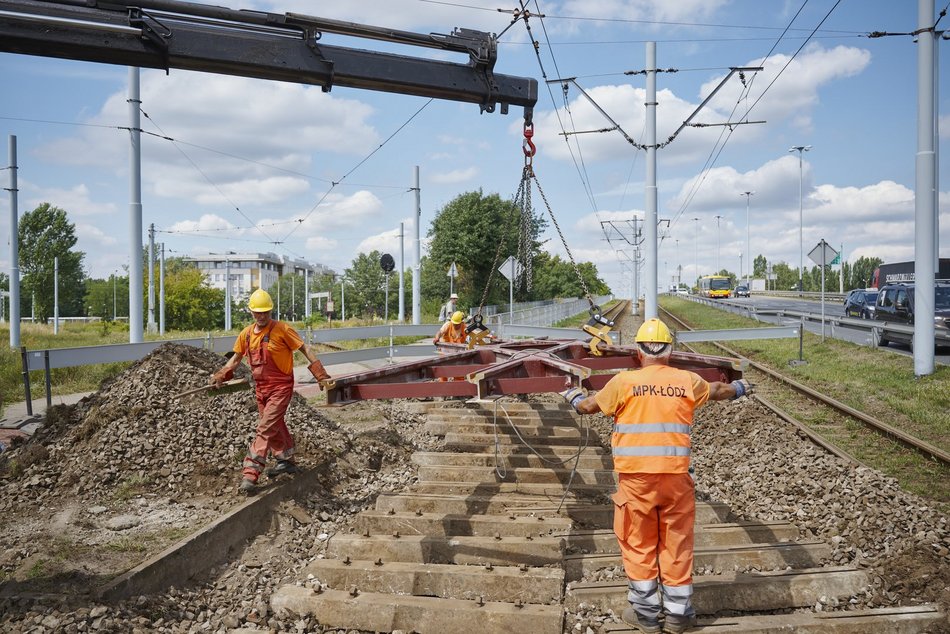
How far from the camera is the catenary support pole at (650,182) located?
13789mm

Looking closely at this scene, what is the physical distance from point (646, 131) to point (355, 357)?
8099mm

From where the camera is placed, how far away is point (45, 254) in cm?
5688

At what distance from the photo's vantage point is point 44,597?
4.18m

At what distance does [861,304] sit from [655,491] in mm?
29346

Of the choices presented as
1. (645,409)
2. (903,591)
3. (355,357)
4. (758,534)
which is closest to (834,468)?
(758,534)

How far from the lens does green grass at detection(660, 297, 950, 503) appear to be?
7430mm

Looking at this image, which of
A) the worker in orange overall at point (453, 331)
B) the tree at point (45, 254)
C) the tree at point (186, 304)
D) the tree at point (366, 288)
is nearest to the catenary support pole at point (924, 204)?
the worker in orange overall at point (453, 331)

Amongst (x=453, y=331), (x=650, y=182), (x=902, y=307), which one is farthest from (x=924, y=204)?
(x=902, y=307)

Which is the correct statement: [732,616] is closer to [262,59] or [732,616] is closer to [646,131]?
[262,59]

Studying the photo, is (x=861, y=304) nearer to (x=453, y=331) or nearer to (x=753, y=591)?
(x=453, y=331)

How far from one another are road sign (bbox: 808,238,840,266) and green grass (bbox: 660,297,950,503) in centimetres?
233

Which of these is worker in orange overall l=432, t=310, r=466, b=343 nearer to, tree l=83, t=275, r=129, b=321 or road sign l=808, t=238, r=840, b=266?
road sign l=808, t=238, r=840, b=266

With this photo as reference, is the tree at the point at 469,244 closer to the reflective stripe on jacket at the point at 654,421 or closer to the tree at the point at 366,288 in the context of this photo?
the reflective stripe on jacket at the point at 654,421

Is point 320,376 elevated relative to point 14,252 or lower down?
lower down
